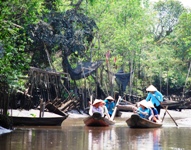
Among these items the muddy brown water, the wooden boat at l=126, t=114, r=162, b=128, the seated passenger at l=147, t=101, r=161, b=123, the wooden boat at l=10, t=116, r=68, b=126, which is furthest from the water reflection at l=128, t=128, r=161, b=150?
the wooden boat at l=10, t=116, r=68, b=126

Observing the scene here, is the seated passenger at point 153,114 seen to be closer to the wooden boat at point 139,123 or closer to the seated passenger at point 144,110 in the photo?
the seated passenger at point 144,110

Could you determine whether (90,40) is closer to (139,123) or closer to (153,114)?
(153,114)

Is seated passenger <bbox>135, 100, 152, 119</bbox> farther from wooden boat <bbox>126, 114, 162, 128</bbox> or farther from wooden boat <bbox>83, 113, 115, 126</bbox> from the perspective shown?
wooden boat <bbox>83, 113, 115, 126</bbox>

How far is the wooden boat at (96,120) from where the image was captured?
18.7 m

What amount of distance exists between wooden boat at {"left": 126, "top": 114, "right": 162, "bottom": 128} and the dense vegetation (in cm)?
452

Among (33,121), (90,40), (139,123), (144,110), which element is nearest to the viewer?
(33,121)

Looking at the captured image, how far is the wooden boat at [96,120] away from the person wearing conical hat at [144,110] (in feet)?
4.70

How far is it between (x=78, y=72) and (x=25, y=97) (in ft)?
20.0

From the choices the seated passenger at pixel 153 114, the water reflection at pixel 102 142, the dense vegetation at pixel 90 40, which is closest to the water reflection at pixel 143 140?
the water reflection at pixel 102 142

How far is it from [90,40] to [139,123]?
1228 centimetres

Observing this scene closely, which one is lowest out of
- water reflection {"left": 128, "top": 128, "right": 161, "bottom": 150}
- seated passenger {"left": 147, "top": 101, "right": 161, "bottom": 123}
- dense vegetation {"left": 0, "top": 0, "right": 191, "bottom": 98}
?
water reflection {"left": 128, "top": 128, "right": 161, "bottom": 150}

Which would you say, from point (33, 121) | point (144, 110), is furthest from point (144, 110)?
point (33, 121)

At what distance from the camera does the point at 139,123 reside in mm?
18000

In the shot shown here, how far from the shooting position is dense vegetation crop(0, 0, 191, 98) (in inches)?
595
